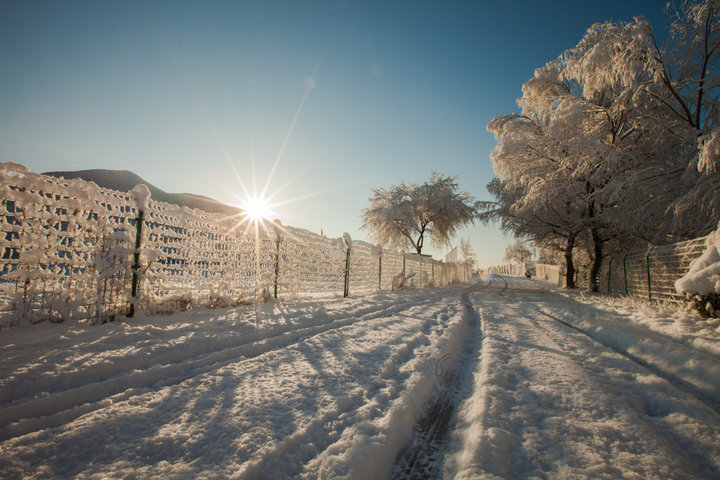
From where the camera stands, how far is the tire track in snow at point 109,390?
1.73 meters

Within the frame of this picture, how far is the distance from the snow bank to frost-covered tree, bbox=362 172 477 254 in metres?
18.3

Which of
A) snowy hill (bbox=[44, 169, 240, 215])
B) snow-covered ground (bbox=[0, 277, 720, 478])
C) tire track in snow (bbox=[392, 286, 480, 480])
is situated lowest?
tire track in snow (bbox=[392, 286, 480, 480])

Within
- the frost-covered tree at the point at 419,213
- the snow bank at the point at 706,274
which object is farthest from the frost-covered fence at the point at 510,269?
the snow bank at the point at 706,274

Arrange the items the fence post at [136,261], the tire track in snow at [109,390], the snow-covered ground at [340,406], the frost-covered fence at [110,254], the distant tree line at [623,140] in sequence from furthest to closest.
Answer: the distant tree line at [623,140]
the fence post at [136,261]
the frost-covered fence at [110,254]
the tire track in snow at [109,390]
the snow-covered ground at [340,406]

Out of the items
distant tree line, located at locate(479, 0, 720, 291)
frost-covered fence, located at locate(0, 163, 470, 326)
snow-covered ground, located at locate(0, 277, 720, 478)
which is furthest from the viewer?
distant tree line, located at locate(479, 0, 720, 291)

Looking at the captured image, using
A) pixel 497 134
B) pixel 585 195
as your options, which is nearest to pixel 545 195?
pixel 585 195

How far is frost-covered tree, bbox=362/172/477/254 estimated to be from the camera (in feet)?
78.0

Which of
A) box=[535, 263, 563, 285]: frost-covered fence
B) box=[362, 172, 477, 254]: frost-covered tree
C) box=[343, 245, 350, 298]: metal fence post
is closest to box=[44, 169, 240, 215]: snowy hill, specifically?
box=[362, 172, 477, 254]: frost-covered tree

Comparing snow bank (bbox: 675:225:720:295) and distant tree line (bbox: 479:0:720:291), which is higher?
distant tree line (bbox: 479:0:720:291)

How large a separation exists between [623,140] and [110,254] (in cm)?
1653

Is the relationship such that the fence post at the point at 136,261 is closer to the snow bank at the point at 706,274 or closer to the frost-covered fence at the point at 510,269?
the snow bank at the point at 706,274

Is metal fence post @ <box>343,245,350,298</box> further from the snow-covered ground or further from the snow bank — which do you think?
the snow bank

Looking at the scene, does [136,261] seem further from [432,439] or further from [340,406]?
[432,439]

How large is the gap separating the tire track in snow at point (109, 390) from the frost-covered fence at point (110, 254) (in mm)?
2180
